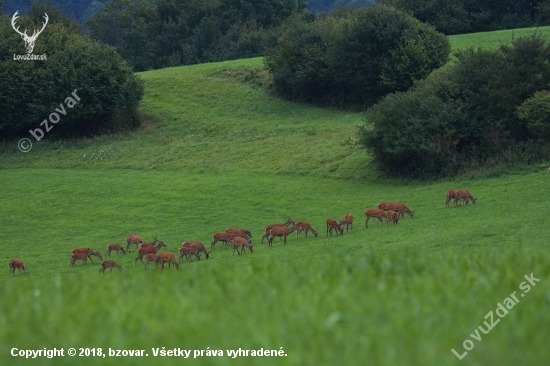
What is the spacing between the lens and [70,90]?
63.0 meters

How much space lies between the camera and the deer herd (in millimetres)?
26688

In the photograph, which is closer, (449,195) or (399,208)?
(399,208)

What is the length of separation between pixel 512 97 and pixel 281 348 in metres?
38.3

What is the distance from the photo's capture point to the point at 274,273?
11.5 m

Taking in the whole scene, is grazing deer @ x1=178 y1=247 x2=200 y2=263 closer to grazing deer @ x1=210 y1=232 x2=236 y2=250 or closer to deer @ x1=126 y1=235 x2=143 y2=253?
grazing deer @ x1=210 y1=232 x2=236 y2=250

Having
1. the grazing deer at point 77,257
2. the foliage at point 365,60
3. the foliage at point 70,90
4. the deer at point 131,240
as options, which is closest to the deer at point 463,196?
the deer at point 131,240

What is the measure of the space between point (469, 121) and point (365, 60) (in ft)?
72.0

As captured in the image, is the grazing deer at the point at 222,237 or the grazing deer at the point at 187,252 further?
the grazing deer at the point at 222,237

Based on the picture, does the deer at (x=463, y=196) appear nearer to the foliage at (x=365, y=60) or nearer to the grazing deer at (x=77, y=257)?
the grazing deer at (x=77, y=257)

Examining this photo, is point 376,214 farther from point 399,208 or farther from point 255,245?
point 255,245

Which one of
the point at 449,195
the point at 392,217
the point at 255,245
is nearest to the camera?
the point at 255,245

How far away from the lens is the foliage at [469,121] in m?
43.1

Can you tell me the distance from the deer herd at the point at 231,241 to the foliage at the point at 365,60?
30.1m

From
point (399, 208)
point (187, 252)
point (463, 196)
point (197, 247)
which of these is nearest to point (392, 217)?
point (399, 208)
